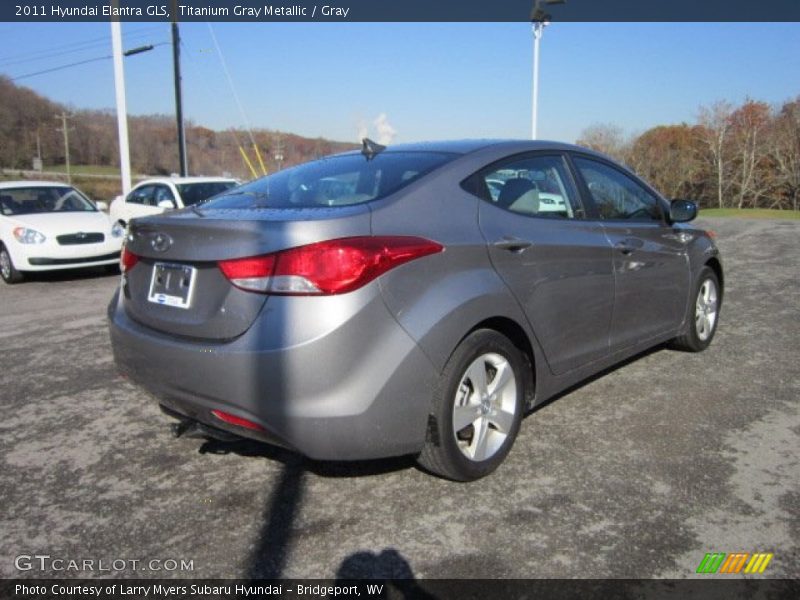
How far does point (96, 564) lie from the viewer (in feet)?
7.89

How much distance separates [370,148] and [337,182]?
571 mm

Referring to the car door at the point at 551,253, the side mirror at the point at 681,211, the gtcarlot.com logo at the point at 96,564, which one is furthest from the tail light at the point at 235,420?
the side mirror at the point at 681,211

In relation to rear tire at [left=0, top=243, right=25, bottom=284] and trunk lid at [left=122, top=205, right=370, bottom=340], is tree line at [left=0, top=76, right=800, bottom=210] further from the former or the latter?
trunk lid at [left=122, top=205, right=370, bottom=340]

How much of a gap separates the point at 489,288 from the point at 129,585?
5.92 ft

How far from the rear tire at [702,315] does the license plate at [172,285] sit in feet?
11.8

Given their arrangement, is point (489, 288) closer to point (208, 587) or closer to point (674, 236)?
point (208, 587)

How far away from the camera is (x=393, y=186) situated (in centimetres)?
293

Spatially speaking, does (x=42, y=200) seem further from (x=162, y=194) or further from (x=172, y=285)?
(x=172, y=285)

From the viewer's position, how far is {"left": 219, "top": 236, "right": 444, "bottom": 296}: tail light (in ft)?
7.97

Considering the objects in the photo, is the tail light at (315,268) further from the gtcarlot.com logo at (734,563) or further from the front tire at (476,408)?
the gtcarlot.com logo at (734,563)

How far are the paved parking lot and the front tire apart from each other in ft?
0.45

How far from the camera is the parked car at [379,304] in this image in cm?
246

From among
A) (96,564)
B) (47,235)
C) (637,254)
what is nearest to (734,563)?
(637,254)

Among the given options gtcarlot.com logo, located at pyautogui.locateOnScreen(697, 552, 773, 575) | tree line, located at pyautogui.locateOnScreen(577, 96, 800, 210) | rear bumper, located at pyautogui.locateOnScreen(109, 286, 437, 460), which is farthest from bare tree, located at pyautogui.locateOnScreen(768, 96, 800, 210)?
rear bumper, located at pyautogui.locateOnScreen(109, 286, 437, 460)
